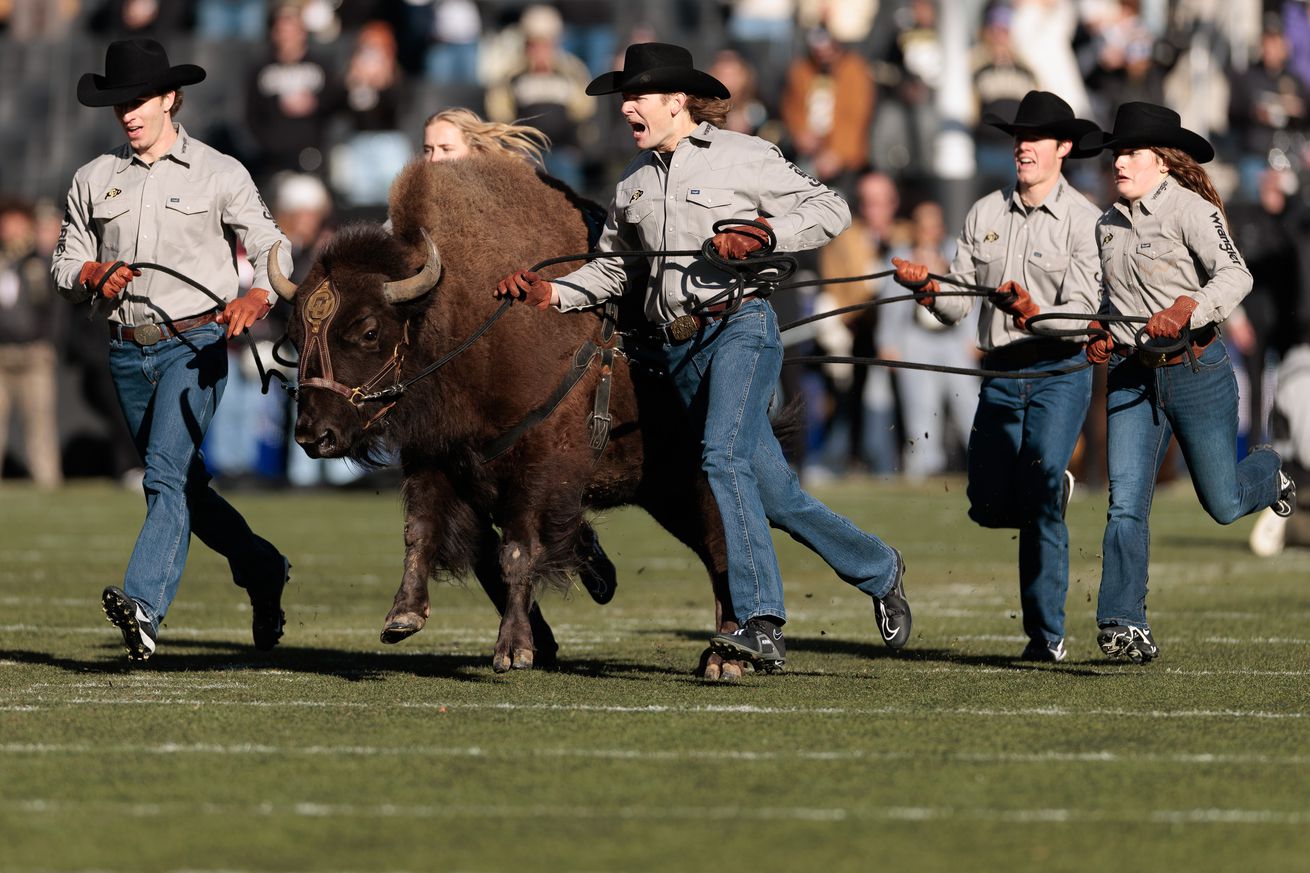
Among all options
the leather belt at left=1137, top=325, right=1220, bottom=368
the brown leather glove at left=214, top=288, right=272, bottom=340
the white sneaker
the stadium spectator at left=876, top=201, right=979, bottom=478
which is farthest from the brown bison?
the stadium spectator at left=876, top=201, right=979, bottom=478

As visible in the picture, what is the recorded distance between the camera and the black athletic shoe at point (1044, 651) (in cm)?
973

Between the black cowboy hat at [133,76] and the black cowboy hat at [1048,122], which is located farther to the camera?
the black cowboy hat at [1048,122]

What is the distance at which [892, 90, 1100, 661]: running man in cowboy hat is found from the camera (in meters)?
9.78

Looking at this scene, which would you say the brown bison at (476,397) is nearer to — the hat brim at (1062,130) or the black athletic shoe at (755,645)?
the black athletic shoe at (755,645)

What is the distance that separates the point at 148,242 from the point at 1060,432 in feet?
12.2

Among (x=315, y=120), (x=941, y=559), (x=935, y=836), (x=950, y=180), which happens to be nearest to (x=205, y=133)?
(x=315, y=120)

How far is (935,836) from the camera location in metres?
5.72

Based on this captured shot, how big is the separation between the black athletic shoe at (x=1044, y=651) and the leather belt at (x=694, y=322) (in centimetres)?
203

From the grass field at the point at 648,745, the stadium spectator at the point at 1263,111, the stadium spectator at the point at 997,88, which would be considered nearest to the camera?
the grass field at the point at 648,745

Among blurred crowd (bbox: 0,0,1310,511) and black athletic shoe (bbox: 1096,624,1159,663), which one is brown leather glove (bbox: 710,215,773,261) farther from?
blurred crowd (bbox: 0,0,1310,511)

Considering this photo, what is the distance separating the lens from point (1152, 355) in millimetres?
9375

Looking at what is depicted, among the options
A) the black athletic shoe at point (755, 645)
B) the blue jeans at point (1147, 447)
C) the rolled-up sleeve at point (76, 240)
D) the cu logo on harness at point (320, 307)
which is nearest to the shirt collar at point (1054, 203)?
the blue jeans at point (1147, 447)

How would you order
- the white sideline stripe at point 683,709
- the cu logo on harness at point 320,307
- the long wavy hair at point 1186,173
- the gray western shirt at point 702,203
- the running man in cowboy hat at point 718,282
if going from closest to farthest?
the white sideline stripe at point 683,709 < the running man in cowboy hat at point 718,282 < the cu logo on harness at point 320,307 < the gray western shirt at point 702,203 < the long wavy hair at point 1186,173

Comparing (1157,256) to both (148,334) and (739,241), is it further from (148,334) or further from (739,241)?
(148,334)
